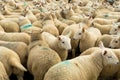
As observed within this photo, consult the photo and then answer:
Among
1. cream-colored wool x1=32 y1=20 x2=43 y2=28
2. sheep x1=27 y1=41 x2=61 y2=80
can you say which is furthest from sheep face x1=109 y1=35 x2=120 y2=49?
cream-colored wool x1=32 y1=20 x2=43 y2=28

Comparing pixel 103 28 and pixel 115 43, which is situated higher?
pixel 115 43

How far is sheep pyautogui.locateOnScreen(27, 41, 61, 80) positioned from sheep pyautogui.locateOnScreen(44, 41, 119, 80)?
426mm

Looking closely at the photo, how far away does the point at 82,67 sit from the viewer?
568cm

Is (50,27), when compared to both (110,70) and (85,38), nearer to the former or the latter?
(85,38)

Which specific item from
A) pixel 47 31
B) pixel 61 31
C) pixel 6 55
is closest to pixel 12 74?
pixel 6 55

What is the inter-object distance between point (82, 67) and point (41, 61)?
0.84 metres

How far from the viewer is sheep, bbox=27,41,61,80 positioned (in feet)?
19.2

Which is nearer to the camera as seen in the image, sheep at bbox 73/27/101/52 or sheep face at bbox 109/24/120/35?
sheep at bbox 73/27/101/52

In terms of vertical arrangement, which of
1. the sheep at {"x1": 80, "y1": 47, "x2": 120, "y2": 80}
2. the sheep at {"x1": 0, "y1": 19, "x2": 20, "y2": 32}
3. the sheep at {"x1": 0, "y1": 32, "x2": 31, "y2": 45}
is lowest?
the sheep at {"x1": 80, "y1": 47, "x2": 120, "y2": 80}

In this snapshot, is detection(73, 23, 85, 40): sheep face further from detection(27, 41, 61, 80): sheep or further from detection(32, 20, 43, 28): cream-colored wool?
detection(32, 20, 43, 28): cream-colored wool

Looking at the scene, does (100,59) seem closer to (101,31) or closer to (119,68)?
(119,68)

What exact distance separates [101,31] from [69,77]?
15.0ft

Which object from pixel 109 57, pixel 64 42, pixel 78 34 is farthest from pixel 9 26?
pixel 109 57

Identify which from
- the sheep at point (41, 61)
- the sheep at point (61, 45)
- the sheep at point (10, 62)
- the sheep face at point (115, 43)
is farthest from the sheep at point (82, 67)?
the sheep face at point (115, 43)
